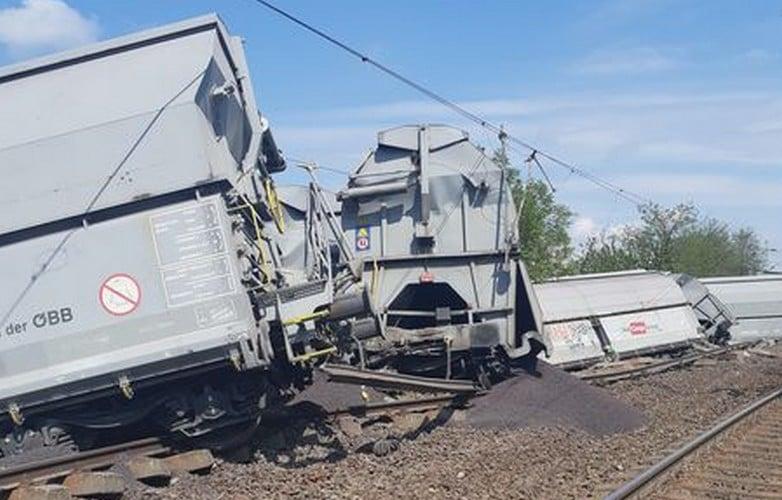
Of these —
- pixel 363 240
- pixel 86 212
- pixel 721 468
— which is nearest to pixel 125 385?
pixel 86 212

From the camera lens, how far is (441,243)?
14781 mm

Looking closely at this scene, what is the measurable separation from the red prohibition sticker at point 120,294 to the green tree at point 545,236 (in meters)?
43.0

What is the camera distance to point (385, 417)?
41.3 ft

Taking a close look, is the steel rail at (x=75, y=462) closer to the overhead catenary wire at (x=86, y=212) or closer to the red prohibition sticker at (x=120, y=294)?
the red prohibition sticker at (x=120, y=294)

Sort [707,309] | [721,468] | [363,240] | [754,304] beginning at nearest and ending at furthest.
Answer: [721,468]
[363,240]
[707,309]
[754,304]

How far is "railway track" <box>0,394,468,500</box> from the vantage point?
25.8 ft

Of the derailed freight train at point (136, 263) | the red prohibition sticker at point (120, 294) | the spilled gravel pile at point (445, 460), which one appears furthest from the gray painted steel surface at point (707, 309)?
the red prohibition sticker at point (120, 294)

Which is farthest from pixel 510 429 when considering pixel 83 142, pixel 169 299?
pixel 83 142

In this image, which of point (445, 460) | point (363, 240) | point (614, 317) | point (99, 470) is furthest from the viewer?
point (614, 317)

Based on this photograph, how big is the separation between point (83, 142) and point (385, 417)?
5.47 m

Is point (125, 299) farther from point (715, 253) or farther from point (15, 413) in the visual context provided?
point (715, 253)

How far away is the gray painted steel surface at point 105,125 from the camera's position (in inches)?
356

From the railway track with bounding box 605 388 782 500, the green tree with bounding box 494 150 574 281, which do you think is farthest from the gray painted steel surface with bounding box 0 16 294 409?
the green tree with bounding box 494 150 574 281

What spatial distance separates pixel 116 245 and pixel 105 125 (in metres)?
1.14
